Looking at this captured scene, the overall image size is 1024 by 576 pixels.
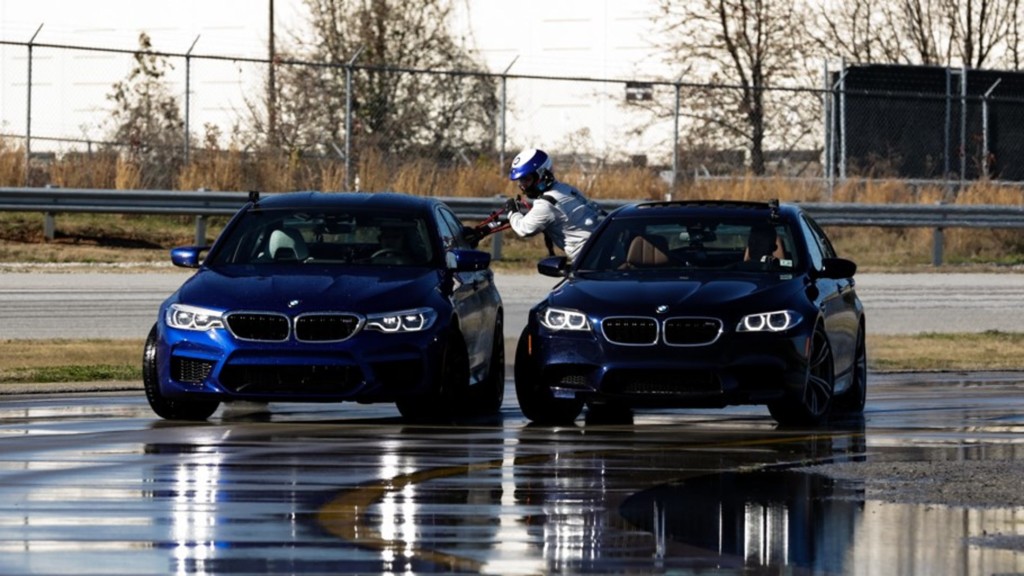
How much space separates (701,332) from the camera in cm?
1459

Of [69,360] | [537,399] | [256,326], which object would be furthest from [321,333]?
[69,360]

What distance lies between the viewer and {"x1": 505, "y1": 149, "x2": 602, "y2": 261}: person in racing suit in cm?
1795

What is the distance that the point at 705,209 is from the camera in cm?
1645

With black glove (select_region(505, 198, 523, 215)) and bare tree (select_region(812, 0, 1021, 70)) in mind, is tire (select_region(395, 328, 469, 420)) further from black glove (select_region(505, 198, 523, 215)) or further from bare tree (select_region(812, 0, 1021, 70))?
bare tree (select_region(812, 0, 1021, 70))

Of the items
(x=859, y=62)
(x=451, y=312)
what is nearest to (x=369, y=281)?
(x=451, y=312)

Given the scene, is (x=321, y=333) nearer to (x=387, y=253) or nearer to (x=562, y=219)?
(x=387, y=253)

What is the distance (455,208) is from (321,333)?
1773 cm

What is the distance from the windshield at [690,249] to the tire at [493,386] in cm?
91

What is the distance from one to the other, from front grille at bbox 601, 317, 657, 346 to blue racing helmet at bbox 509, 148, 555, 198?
11.4 ft

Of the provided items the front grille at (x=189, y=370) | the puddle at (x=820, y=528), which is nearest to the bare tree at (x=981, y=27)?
the front grille at (x=189, y=370)

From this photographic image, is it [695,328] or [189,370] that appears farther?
[189,370]

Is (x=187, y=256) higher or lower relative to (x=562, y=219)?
lower

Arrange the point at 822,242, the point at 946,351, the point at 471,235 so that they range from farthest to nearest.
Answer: the point at 946,351
the point at 471,235
the point at 822,242

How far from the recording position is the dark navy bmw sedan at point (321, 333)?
1463cm
